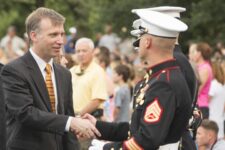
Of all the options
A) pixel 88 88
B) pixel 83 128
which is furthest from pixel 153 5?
pixel 83 128

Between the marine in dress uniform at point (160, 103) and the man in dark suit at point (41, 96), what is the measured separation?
78 centimetres

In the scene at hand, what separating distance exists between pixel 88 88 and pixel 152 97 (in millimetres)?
5604

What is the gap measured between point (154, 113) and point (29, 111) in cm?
152

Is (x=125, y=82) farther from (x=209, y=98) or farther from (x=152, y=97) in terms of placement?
(x=152, y=97)

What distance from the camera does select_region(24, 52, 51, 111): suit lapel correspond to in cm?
711

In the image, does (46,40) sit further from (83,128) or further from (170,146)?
(170,146)

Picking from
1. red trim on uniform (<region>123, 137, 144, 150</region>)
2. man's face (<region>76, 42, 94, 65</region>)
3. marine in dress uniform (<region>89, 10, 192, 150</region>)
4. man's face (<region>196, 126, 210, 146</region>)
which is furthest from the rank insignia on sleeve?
man's face (<region>76, 42, 94, 65</region>)

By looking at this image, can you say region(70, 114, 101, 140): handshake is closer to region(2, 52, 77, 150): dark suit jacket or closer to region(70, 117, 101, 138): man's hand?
region(70, 117, 101, 138): man's hand

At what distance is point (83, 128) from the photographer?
22.0 feet

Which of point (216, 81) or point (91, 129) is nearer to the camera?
point (91, 129)

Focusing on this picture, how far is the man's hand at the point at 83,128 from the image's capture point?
6633mm

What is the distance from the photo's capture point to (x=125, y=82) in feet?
45.0

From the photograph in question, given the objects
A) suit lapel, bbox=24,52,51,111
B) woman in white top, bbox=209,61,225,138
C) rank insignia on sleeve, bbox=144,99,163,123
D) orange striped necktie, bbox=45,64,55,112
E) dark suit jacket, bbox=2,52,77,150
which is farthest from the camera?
woman in white top, bbox=209,61,225,138

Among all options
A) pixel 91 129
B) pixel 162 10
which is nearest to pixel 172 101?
pixel 91 129
